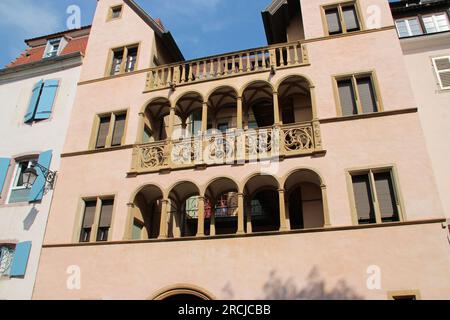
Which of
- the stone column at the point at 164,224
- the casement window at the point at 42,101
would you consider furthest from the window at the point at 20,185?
→ the stone column at the point at 164,224

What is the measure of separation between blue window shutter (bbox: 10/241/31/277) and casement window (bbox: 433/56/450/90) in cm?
1812

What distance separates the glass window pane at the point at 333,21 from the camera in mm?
15702

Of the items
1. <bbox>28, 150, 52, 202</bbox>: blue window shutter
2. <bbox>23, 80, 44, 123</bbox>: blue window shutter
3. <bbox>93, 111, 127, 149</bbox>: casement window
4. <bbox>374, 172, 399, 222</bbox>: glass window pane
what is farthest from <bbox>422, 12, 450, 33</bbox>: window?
<bbox>23, 80, 44, 123</bbox>: blue window shutter

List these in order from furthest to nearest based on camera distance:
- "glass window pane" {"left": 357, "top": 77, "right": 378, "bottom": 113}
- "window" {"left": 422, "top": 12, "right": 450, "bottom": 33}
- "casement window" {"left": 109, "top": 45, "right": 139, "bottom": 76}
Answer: "casement window" {"left": 109, "top": 45, "right": 139, "bottom": 76}
"window" {"left": 422, "top": 12, "right": 450, "bottom": 33}
"glass window pane" {"left": 357, "top": 77, "right": 378, "bottom": 113}

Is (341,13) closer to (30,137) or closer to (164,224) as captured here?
(164,224)

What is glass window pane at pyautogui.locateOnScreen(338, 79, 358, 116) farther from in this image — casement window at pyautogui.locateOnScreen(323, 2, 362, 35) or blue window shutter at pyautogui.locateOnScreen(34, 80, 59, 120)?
blue window shutter at pyautogui.locateOnScreen(34, 80, 59, 120)

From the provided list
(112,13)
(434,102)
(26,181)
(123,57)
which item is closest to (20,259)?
(26,181)

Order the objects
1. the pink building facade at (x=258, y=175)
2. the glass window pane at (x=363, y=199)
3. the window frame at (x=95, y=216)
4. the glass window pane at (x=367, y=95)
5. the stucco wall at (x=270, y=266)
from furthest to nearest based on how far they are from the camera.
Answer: the window frame at (x=95, y=216) < the glass window pane at (x=367, y=95) < the glass window pane at (x=363, y=199) < the pink building facade at (x=258, y=175) < the stucco wall at (x=270, y=266)

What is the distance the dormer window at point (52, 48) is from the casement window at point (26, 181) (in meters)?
7.02

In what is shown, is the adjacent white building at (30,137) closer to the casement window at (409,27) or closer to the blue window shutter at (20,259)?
the blue window shutter at (20,259)

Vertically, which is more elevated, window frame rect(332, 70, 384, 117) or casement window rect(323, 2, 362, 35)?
casement window rect(323, 2, 362, 35)

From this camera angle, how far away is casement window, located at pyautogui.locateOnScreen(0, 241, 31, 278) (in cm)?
1391

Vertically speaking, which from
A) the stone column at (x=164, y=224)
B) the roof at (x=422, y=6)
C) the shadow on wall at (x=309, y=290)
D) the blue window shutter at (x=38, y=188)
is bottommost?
the shadow on wall at (x=309, y=290)
